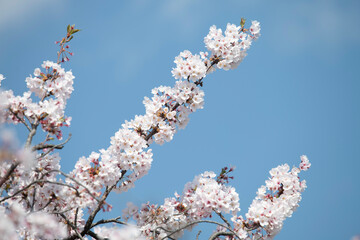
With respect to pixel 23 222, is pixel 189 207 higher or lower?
higher

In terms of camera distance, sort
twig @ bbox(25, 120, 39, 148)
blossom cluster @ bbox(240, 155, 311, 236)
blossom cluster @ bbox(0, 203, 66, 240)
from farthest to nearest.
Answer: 1. blossom cluster @ bbox(240, 155, 311, 236)
2. twig @ bbox(25, 120, 39, 148)
3. blossom cluster @ bbox(0, 203, 66, 240)

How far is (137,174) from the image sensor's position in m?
6.61

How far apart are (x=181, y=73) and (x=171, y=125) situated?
0.92 m

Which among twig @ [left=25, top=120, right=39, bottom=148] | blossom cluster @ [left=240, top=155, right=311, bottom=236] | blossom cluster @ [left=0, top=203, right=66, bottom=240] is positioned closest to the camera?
blossom cluster @ [left=0, top=203, right=66, bottom=240]

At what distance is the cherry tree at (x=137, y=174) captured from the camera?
18.5ft

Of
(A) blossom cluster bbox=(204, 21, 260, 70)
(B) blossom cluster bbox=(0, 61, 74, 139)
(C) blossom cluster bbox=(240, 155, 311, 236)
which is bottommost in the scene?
(C) blossom cluster bbox=(240, 155, 311, 236)

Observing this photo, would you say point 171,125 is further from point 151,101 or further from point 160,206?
point 160,206

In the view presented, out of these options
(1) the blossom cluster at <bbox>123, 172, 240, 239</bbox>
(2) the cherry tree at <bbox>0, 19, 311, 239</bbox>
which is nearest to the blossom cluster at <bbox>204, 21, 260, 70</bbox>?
(2) the cherry tree at <bbox>0, 19, 311, 239</bbox>

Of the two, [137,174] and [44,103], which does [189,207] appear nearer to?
[137,174]

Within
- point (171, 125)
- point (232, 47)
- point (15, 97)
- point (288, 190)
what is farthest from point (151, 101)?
point (288, 190)

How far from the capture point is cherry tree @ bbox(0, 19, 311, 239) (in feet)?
18.5

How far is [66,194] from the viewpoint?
229 inches

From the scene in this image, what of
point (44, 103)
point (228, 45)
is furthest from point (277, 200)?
point (44, 103)

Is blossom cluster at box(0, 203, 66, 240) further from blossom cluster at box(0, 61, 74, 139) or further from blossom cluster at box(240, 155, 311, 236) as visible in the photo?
blossom cluster at box(240, 155, 311, 236)
